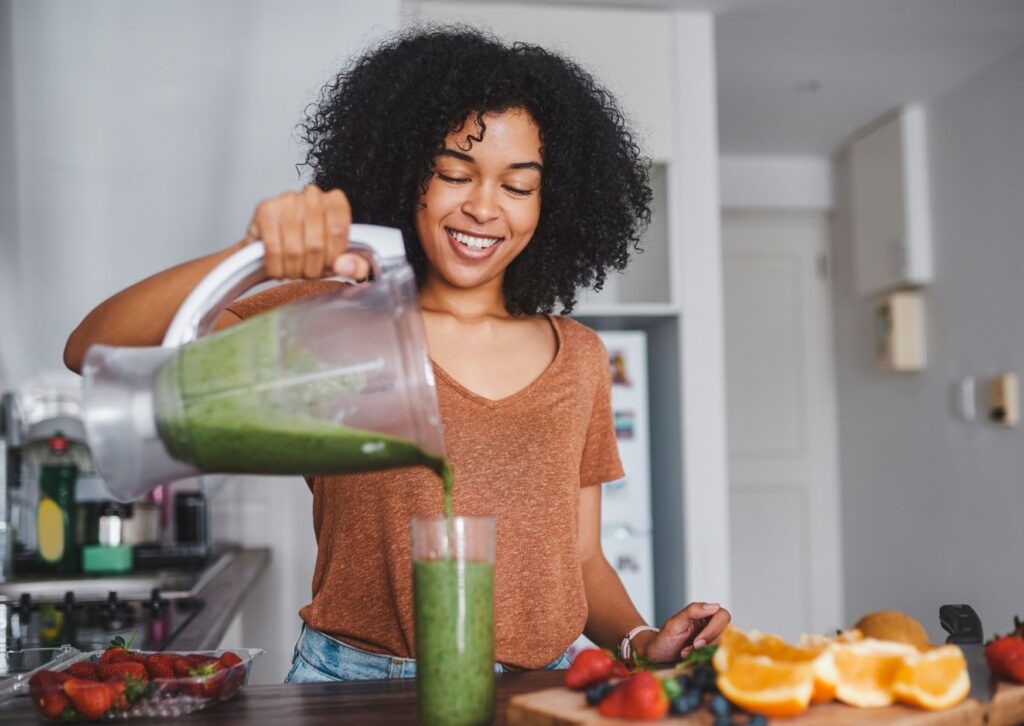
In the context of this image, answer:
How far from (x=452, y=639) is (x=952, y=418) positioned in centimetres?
366

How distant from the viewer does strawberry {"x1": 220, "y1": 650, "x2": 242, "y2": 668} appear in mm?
1003

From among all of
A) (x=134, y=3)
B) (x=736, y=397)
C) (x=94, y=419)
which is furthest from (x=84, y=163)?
(x=736, y=397)

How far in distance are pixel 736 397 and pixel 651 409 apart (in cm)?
147

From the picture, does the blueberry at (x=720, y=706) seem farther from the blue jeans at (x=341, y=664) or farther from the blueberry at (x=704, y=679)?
the blue jeans at (x=341, y=664)

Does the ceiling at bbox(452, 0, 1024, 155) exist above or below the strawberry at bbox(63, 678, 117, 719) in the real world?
above

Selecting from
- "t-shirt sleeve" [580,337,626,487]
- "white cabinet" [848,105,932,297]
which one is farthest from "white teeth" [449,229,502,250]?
"white cabinet" [848,105,932,297]

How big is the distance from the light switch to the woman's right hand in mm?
3283

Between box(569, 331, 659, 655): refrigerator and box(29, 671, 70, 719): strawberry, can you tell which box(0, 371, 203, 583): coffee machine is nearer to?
box(569, 331, 659, 655): refrigerator


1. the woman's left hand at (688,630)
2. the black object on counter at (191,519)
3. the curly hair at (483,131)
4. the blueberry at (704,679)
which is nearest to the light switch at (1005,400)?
the curly hair at (483,131)

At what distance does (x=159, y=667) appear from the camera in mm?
983

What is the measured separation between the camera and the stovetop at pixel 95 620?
1.57 meters

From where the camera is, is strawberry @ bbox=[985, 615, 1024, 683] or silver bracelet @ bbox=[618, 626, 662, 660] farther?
silver bracelet @ bbox=[618, 626, 662, 660]

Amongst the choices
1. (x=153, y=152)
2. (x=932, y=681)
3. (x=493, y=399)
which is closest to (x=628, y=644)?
(x=493, y=399)

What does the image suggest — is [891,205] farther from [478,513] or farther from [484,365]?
[478,513]
